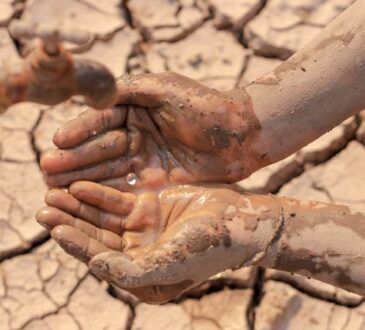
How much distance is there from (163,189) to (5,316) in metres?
0.67

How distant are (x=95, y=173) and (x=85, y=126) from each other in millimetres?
108

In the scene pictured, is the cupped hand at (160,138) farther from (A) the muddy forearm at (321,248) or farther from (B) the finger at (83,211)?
(A) the muddy forearm at (321,248)

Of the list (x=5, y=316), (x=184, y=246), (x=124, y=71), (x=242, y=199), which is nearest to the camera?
(x=184, y=246)

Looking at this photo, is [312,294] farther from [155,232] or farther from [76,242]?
[76,242]

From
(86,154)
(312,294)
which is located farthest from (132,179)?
(312,294)

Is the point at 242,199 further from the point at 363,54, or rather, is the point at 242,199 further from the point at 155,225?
the point at 363,54

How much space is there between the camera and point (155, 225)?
1.68 meters

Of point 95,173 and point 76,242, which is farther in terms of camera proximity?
point 95,173

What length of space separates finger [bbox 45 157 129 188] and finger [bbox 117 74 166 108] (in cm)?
14

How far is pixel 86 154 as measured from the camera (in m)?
1.67

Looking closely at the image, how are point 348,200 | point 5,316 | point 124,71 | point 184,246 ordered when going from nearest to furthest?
point 184,246 → point 5,316 → point 348,200 → point 124,71

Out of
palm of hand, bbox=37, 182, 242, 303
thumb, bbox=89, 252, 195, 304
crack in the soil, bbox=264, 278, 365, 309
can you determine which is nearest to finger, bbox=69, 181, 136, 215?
palm of hand, bbox=37, 182, 242, 303

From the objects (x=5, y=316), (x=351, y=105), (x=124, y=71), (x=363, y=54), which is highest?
(x=363, y=54)

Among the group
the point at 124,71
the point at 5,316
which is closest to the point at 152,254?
the point at 5,316
